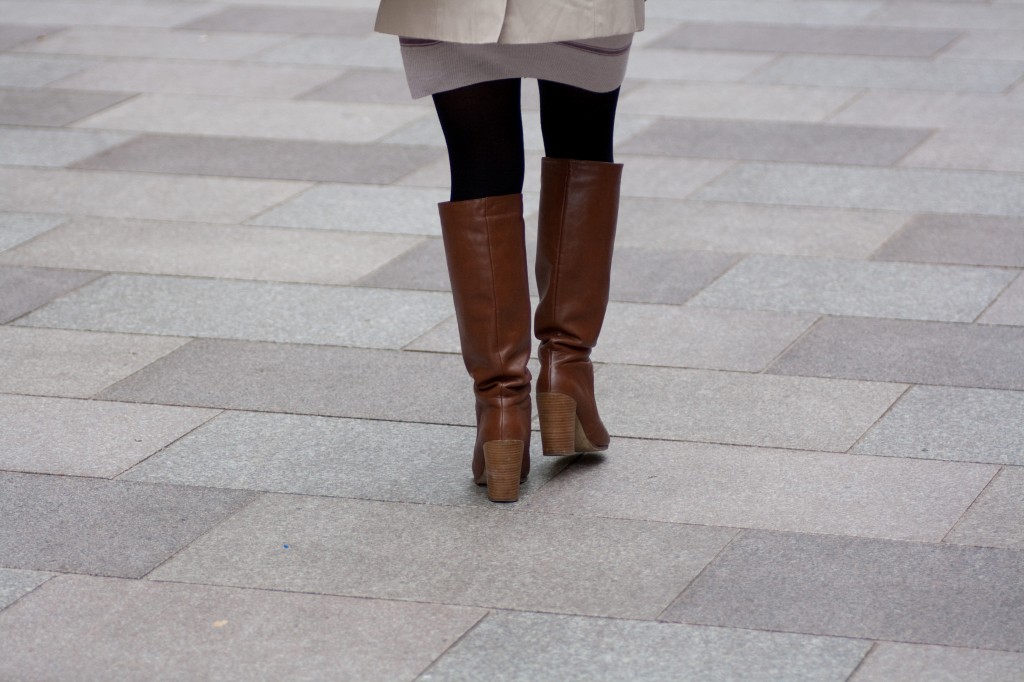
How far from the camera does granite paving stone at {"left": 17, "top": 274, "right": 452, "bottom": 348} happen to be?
14.6ft

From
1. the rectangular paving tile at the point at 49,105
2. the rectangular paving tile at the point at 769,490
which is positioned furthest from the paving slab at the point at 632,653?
the rectangular paving tile at the point at 49,105

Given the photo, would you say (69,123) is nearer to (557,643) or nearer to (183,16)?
(183,16)

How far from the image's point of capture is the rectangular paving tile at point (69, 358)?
4.12 metres

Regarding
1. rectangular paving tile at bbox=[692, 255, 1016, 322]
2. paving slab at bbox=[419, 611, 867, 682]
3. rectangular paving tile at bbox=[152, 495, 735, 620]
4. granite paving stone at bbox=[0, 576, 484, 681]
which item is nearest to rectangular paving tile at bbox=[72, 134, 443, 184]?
rectangular paving tile at bbox=[692, 255, 1016, 322]

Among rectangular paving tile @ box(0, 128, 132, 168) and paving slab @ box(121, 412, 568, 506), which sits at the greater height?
paving slab @ box(121, 412, 568, 506)

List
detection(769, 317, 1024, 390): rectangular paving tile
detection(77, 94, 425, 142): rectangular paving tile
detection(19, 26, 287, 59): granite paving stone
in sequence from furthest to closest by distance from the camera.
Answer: detection(19, 26, 287, 59): granite paving stone
detection(77, 94, 425, 142): rectangular paving tile
detection(769, 317, 1024, 390): rectangular paving tile

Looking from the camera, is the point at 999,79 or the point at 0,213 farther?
the point at 999,79

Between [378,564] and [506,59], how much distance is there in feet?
3.29

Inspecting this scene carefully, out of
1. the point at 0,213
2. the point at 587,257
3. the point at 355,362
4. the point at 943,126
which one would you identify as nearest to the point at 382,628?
the point at 587,257

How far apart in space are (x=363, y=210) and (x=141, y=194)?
86cm

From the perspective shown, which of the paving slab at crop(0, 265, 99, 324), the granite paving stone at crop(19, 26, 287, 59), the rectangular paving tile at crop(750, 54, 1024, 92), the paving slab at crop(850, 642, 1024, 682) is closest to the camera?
the paving slab at crop(850, 642, 1024, 682)

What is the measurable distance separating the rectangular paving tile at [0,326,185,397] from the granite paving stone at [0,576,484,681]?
116 centimetres

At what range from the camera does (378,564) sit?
3.10 metres

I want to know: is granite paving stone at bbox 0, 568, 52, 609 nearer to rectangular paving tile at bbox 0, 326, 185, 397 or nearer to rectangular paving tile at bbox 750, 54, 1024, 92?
rectangular paving tile at bbox 0, 326, 185, 397
